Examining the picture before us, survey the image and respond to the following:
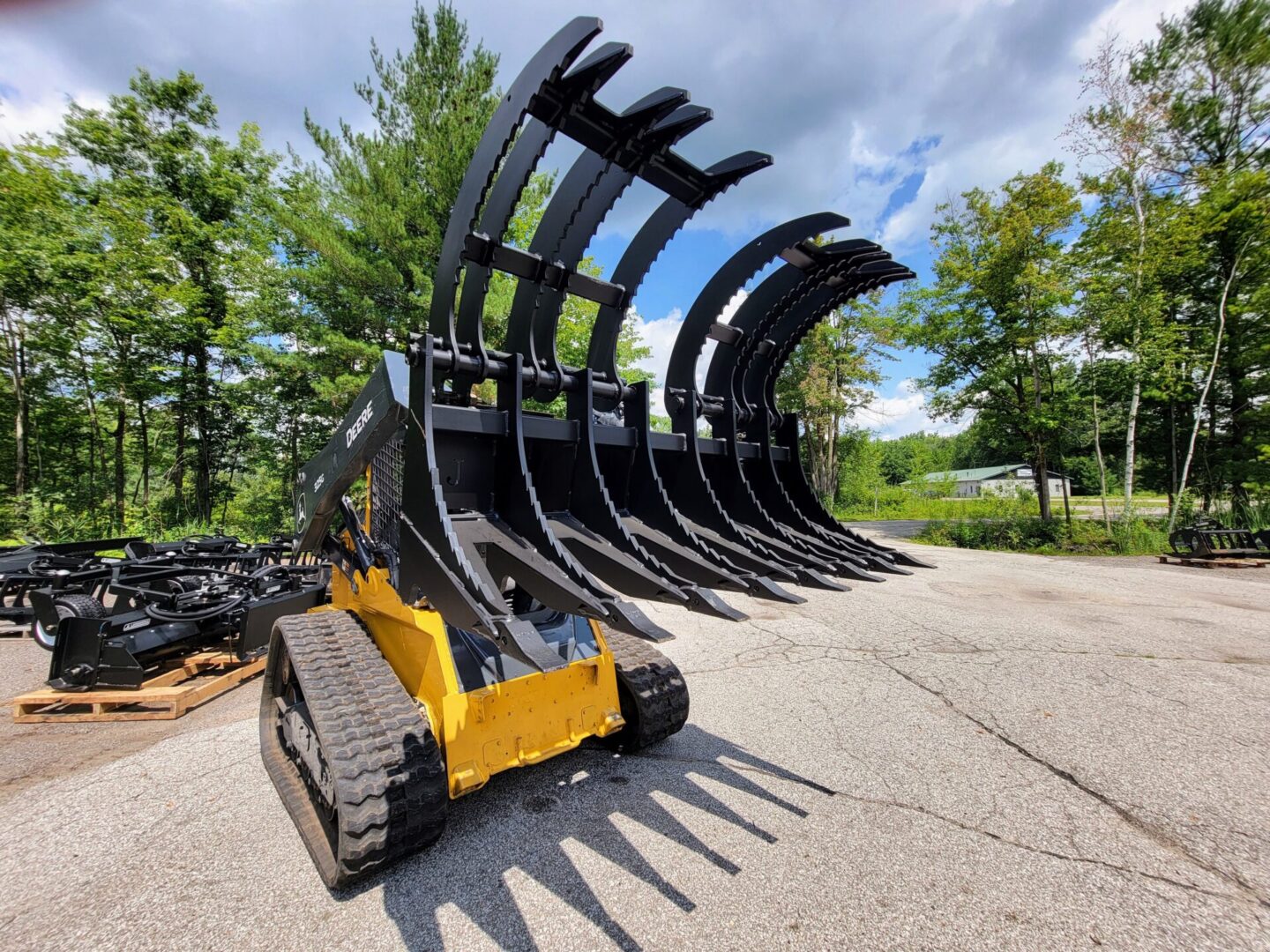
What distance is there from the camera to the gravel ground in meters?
1.91

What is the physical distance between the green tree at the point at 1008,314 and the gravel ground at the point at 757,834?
12.5m

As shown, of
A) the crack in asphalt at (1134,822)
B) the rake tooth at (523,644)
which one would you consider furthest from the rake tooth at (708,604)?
the crack in asphalt at (1134,822)

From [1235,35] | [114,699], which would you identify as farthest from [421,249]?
[1235,35]

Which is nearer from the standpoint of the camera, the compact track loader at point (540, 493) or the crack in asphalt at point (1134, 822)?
the compact track loader at point (540, 493)

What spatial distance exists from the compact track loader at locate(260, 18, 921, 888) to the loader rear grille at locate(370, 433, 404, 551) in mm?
19

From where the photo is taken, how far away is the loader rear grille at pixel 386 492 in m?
2.31

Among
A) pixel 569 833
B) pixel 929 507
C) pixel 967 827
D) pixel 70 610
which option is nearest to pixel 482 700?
pixel 569 833

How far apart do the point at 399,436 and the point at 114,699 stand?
3580mm

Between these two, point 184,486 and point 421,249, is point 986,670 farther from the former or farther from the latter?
point 184,486

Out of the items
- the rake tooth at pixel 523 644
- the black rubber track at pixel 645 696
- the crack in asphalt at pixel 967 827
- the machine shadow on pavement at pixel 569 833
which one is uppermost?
the rake tooth at pixel 523 644

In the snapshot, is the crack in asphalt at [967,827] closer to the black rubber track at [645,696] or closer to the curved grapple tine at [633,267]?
the black rubber track at [645,696]

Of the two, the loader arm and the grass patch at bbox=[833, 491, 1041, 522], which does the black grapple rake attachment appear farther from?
the grass patch at bbox=[833, 491, 1041, 522]

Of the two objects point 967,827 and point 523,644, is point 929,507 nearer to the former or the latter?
point 967,827

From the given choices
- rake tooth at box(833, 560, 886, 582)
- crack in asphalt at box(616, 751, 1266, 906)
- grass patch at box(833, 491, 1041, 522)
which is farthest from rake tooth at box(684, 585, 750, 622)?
grass patch at box(833, 491, 1041, 522)
